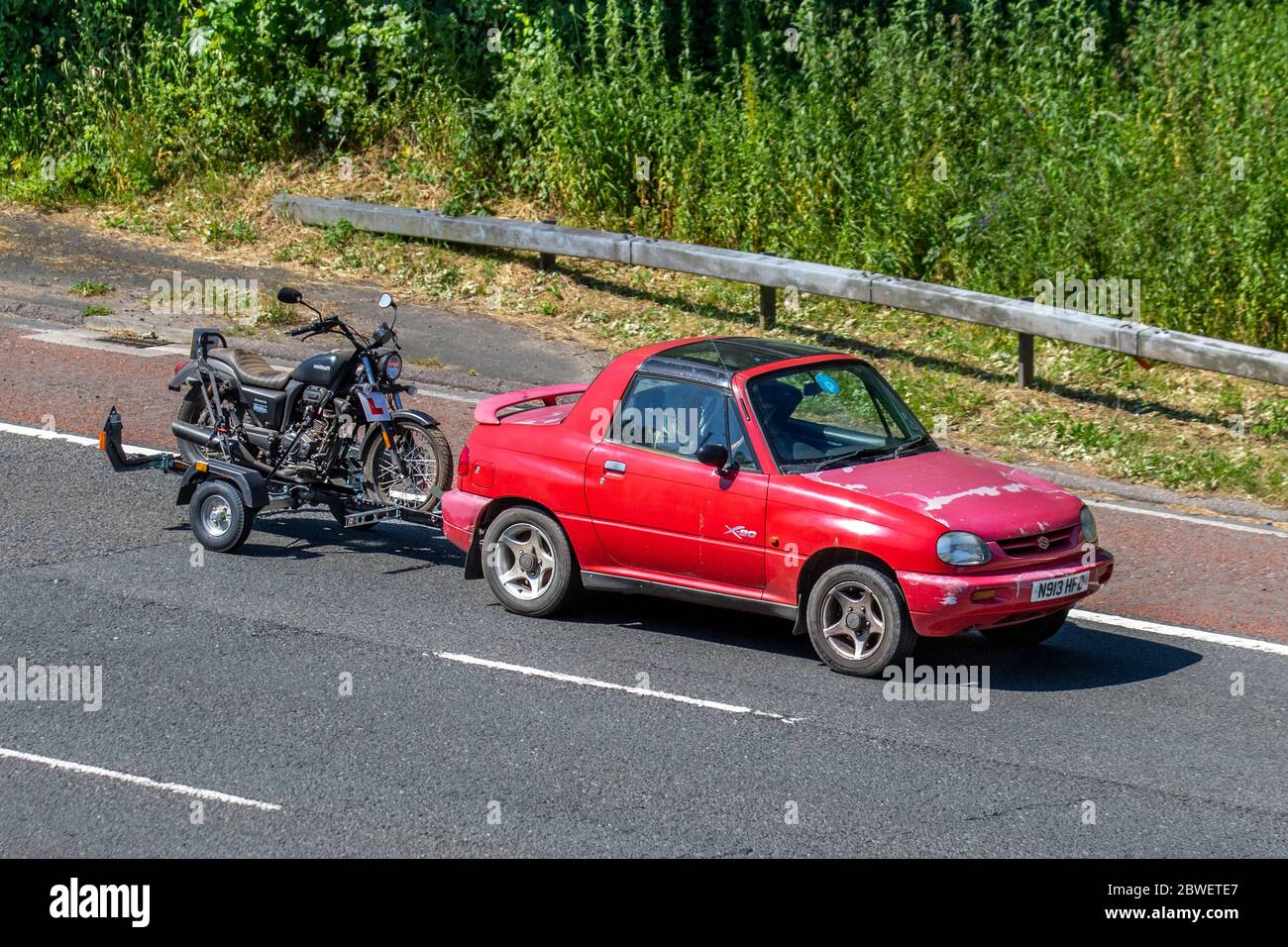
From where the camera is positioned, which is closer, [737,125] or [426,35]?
[737,125]

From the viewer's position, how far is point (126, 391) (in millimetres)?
14695

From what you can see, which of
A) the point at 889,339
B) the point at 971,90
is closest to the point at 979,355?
the point at 889,339

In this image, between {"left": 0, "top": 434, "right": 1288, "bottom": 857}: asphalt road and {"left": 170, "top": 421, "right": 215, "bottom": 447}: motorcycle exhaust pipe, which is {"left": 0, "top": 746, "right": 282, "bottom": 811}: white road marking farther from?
{"left": 170, "top": 421, "right": 215, "bottom": 447}: motorcycle exhaust pipe

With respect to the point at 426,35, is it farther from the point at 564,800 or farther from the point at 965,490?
the point at 564,800

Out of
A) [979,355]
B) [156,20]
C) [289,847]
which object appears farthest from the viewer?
[156,20]

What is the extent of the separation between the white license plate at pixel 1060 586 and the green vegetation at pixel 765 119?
7.39 metres

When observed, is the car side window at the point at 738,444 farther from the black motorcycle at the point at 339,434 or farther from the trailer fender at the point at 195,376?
the trailer fender at the point at 195,376

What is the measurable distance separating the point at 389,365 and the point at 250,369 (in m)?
1.14

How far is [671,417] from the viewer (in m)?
9.48

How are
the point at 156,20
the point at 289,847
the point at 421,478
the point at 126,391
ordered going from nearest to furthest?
the point at 289,847 → the point at 421,478 → the point at 126,391 → the point at 156,20

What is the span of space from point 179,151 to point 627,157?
6521mm

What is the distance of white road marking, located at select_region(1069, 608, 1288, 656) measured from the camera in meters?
9.48

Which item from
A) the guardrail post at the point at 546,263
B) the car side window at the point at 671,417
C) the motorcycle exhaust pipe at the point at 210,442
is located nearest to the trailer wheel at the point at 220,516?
the motorcycle exhaust pipe at the point at 210,442

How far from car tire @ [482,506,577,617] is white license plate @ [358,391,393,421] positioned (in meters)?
1.28
